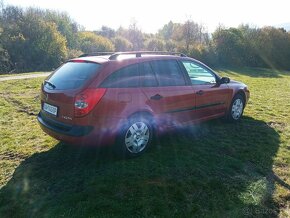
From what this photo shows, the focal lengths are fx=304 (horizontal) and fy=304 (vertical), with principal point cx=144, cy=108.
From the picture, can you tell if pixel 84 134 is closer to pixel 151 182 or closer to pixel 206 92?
pixel 151 182

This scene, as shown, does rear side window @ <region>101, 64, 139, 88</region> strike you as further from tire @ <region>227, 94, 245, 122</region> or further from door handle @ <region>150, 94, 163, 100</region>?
tire @ <region>227, 94, 245, 122</region>

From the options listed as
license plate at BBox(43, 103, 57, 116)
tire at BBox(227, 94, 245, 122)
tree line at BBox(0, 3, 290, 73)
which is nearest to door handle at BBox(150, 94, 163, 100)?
license plate at BBox(43, 103, 57, 116)

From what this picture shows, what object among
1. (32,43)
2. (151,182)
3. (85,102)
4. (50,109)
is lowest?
(151,182)

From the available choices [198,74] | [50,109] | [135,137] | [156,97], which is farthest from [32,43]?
[135,137]

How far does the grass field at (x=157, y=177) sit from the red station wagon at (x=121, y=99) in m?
0.44

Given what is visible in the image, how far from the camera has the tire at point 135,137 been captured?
4.63 metres

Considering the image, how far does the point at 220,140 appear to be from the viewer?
5.85 meters

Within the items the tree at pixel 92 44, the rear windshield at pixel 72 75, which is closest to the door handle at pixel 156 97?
the rear windshield at pixel 72 75

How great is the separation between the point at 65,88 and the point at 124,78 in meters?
0.90

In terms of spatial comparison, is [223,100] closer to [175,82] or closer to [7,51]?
[175,82]

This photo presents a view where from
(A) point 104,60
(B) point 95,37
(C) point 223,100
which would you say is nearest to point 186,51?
(B) point 95,37

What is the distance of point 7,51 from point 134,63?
29609 millimetres

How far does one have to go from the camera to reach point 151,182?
161 inches

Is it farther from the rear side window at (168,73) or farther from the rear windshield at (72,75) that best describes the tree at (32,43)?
the rear side window at (168,73)
